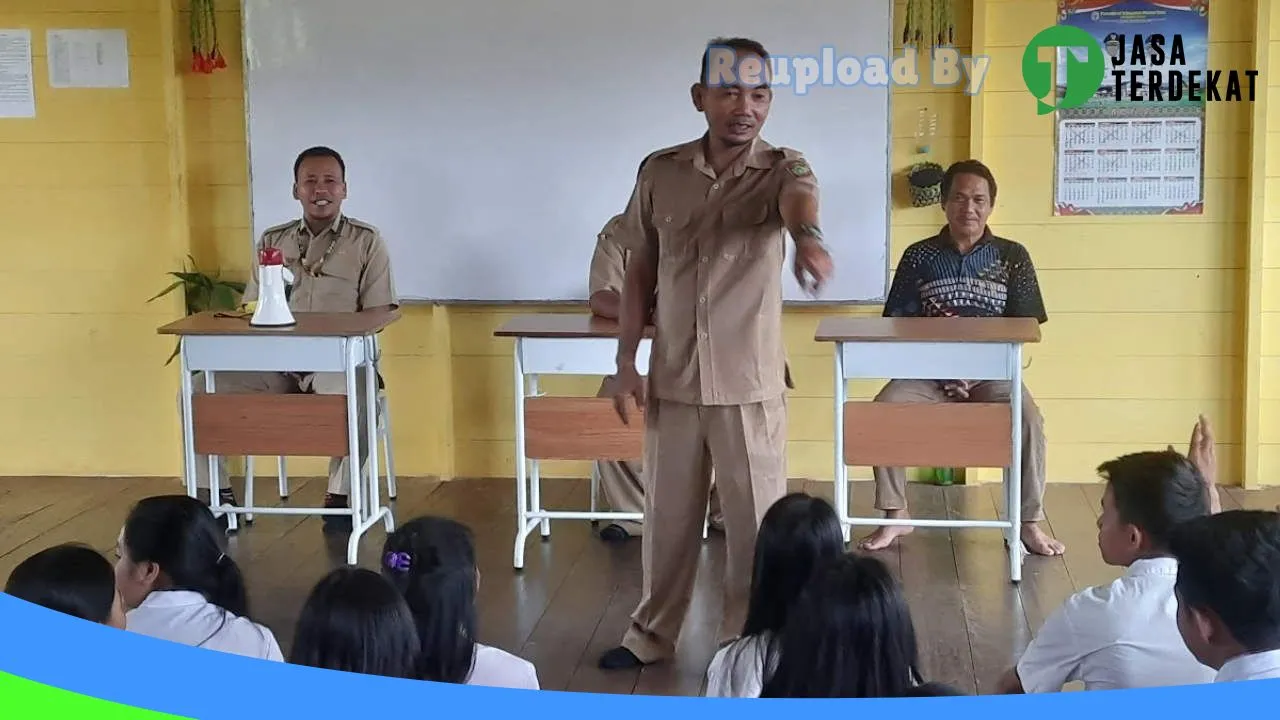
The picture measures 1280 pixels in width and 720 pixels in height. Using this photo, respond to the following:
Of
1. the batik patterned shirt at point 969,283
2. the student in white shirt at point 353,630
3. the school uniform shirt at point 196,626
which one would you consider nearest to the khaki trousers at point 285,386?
the batik patterned shirt at point 969,283

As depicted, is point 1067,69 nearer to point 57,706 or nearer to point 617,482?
point 617,482

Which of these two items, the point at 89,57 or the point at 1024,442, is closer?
the point at 1024,442

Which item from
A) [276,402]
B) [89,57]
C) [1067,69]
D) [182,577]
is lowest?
[182,577]

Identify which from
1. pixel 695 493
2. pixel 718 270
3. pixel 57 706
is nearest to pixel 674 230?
pixel 718 270

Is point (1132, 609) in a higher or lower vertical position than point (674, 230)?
lower

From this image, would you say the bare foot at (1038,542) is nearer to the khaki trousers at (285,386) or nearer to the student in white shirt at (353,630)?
the khaki trousers at (285,386)

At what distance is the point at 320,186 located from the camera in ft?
15.5

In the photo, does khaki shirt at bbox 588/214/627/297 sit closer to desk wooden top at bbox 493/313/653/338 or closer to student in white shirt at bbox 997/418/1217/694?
desk wooden top at bbox 493/313/653/338

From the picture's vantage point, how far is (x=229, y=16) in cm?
527

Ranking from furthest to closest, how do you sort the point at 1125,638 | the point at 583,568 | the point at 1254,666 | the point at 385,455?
the point at 385,455 → the point at 583,568 → the point at 1125,638 → the point at 1254,666

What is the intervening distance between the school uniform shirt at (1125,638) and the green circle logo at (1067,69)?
3.24 m

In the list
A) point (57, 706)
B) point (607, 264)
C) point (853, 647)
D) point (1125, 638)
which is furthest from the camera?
point (607, 264)

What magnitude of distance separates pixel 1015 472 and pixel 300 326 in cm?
223

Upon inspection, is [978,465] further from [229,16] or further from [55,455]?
[55,455]
